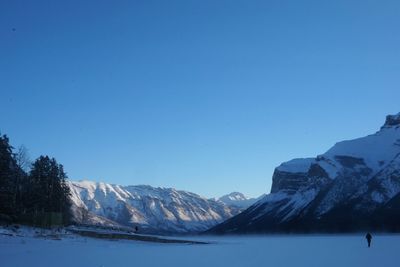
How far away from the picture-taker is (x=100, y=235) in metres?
69.1

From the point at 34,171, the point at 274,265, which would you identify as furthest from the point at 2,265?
the point at 34,171

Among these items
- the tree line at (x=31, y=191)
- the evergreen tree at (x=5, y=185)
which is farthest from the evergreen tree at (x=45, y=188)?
the evergreen tree at (x=5, y=185)

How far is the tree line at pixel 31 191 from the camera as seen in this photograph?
66000 millimetres

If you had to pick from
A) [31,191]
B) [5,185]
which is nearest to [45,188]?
[31,191]

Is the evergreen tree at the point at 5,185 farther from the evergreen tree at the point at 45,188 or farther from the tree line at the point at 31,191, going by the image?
the evergreen tree at the point at 45,188

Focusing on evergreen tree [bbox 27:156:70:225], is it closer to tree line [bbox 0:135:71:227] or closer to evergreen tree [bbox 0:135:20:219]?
tree line [bbox 0:135:71:227]

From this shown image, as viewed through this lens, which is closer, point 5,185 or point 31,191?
point 5,185

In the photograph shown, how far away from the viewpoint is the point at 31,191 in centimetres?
8719

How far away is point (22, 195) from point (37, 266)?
63614 millimetres

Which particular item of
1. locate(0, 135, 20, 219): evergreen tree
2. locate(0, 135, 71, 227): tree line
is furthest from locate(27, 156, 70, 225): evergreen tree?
locate(0, 135, 20, 219): evergreen tree

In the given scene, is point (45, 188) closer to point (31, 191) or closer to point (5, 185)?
point (31, 191)

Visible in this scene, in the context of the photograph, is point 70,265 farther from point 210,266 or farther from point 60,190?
point 60,190

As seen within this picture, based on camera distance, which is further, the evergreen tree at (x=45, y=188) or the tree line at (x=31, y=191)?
the evergreen tree at (x=45, y=188)

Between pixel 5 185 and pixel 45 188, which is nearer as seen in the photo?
pixel 5 185
